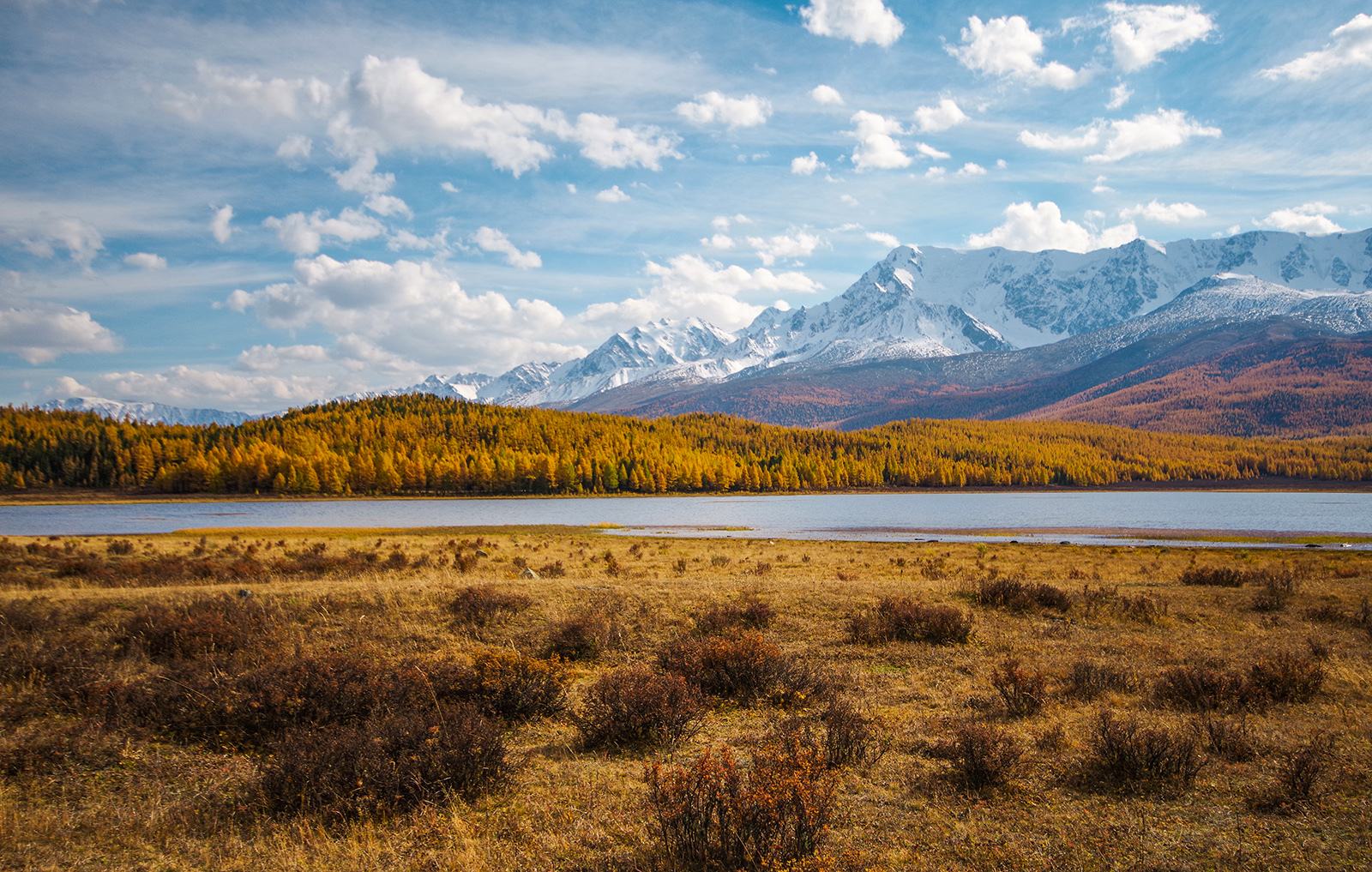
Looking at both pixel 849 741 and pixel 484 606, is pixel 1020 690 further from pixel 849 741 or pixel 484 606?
pixel 484 606

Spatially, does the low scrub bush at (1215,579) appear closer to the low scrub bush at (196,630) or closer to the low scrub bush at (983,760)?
the low scrub bush at (983,760)

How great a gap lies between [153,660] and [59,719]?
321 centimetres

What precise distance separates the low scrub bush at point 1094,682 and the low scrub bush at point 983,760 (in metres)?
4.08

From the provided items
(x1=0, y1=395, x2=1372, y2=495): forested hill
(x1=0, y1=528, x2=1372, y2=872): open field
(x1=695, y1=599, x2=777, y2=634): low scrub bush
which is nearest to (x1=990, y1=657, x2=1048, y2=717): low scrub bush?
(x1=0, y1=528, x2=1372, y2=872): open field

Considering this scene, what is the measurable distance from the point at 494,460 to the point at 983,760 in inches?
5759

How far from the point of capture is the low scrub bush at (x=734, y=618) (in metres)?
16.6

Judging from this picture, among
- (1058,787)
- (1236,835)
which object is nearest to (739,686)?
(1058,787)

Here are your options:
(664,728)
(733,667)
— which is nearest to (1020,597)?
(733,667)

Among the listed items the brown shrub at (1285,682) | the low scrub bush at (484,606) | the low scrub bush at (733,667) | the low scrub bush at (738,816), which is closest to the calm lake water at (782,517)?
the low scrub bush at (484,606)

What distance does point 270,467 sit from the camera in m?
137

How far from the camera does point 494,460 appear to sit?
14662cm

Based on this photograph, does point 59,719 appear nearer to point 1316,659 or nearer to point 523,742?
point 523,742

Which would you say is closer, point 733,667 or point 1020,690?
point 1020,690

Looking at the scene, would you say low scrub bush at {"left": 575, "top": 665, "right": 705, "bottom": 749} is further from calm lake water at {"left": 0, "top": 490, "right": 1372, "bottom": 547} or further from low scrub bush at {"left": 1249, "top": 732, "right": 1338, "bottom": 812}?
calm lake water at {"left": 0, "top": 490, "right": 1372, "bottom": 547}
